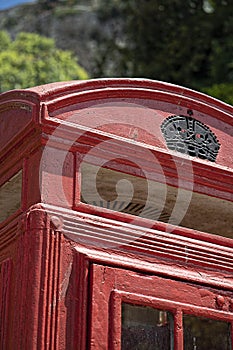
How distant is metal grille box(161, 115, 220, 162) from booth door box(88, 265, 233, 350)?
138 centimetres

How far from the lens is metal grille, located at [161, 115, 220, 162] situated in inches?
241

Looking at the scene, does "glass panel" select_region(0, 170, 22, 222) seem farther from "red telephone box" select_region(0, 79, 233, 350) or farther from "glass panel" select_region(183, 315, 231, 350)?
"glass panel" select_region(183, 315, 231, 350)

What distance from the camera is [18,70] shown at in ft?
81.4

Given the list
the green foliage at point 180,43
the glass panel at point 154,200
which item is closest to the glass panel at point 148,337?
the glass panel at point 154,200

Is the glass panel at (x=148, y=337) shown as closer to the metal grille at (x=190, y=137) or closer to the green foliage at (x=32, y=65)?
the metal grille at (x=190, y=137)

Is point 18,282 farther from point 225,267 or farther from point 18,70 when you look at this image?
point 18,70

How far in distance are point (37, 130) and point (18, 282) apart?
1.33m

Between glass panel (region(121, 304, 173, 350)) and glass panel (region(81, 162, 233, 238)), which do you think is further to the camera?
glass panel (region(81, 162, 233, 238))

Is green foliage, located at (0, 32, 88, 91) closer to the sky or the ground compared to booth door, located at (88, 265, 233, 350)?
closer to the sky

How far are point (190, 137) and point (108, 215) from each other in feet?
4.44

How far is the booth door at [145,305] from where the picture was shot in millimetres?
4926

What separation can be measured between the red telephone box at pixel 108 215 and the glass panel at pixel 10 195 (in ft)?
0.07

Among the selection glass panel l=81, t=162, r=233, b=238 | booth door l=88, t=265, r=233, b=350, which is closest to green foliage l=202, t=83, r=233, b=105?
glass panel l=81, t=162, r=233, b=238

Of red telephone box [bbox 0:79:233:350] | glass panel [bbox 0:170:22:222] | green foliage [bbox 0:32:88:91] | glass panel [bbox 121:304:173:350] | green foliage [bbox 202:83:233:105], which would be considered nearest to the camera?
red telephone box [bbox 0:79:233:350]
